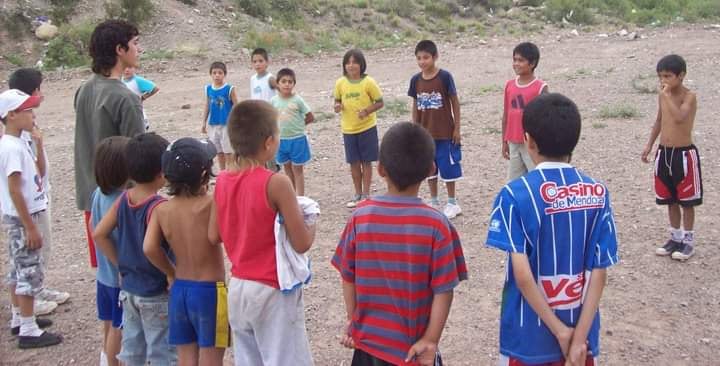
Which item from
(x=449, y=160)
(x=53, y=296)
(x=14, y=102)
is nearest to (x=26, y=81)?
(x=14, y=102)

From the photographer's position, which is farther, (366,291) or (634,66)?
(634,66)

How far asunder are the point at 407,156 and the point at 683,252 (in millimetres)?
3573

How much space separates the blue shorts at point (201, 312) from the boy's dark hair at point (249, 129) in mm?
624

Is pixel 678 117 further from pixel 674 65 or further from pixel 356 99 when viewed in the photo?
pixel 356 99

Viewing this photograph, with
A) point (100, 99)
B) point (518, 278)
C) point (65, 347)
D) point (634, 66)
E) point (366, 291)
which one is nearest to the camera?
point (518, 278)

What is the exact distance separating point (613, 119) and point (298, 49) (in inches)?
431

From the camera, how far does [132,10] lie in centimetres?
1978

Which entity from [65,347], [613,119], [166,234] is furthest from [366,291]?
[613,119]

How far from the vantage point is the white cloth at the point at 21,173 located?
13.7 ft

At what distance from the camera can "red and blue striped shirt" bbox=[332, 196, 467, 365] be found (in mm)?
2586

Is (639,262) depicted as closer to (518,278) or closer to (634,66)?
(518,278)

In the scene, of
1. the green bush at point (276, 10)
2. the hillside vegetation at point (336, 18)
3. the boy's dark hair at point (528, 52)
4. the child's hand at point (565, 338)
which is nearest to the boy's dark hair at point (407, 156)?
the child's hand at point (565, 338)

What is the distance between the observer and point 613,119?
33.6 feet

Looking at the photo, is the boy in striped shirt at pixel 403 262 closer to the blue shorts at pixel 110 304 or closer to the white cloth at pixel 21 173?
the blue shorts at pixel 110 304
